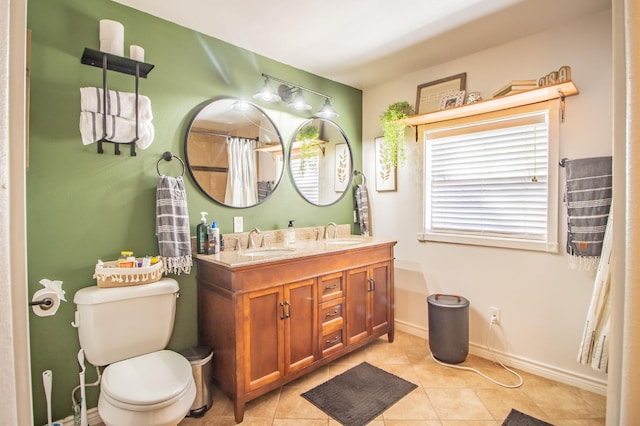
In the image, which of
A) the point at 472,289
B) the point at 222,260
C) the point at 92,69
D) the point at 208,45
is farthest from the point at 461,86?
the point at 92,69

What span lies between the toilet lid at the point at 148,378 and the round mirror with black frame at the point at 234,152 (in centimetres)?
111

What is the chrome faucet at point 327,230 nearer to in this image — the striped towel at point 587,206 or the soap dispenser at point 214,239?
the soap dispenser at point 214,239

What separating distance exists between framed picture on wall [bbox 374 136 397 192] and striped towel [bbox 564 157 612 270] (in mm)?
1428

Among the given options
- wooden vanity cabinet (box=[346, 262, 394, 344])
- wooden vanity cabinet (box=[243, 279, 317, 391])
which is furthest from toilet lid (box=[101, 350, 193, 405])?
wooden vanity cabinet (box=[346, 262, 394, 344])

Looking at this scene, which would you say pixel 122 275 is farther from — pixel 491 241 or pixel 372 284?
pixel 491 241

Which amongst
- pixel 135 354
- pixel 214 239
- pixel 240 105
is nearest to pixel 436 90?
pixel 240 105

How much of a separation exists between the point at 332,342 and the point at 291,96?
6.71 ft

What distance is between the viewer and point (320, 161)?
3184 mm

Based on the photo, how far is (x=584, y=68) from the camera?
218 cm

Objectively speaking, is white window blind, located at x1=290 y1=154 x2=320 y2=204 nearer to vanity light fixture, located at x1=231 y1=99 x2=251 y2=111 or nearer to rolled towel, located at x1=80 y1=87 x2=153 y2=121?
vanity light fixture, located at x1=231 y1=99 x2=251 y2=111

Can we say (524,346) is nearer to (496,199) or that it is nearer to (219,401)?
(496,199)

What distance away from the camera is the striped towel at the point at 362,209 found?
3404 millimetres

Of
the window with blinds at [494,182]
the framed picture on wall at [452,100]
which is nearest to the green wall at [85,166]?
the framed picture on wall at [452,100]

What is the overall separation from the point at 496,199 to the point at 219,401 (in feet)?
8.20
